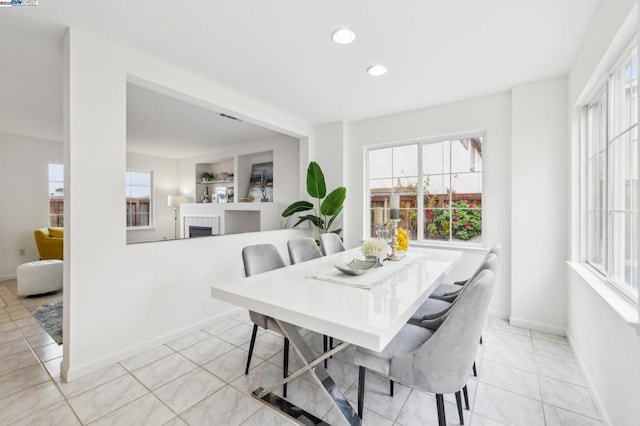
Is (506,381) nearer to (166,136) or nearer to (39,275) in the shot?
(39,275)

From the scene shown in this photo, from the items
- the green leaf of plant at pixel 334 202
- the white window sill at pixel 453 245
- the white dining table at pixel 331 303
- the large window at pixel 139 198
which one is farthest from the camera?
the large window at pixel 139 198

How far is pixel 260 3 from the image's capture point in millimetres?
1819

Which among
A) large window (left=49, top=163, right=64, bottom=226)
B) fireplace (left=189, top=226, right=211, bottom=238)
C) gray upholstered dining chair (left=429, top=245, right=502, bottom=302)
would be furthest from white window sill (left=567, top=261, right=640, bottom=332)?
large window (left=49, top=163, right=64, bottom=226)

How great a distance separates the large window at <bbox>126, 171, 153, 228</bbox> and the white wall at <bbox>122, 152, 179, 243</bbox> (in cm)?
13

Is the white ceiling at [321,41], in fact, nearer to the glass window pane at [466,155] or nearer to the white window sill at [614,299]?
the glass window pane at [466,155]

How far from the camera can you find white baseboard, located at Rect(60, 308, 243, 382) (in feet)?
6.67

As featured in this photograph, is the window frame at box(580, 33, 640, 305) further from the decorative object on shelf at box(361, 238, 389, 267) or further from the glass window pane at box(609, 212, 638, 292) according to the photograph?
the decorative object on shelf at box(361, 238, 389, 267)

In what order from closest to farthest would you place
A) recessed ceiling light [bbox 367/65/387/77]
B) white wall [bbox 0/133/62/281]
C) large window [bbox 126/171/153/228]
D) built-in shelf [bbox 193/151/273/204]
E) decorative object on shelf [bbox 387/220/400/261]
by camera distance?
decorative object on shelf [bbox 387/220/400/261] < recessed ceiling light [bbox 367/65/387/77] < white wall [bbox 0/133/62/281] < built-in shelf [bbox 193/151/273/204] < large window [bbox 126/171/153/228]

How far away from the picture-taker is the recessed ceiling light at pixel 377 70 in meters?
2.62

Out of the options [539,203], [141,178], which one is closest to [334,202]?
[539,203]

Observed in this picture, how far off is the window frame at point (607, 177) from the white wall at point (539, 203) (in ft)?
0.87

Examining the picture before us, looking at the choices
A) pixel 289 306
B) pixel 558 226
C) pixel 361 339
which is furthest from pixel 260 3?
pixel 558 226

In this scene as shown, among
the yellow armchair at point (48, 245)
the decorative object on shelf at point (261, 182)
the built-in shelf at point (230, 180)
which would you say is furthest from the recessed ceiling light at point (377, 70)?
the yellow armchair at point (48, 245)

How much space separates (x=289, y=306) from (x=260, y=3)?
190 cm
